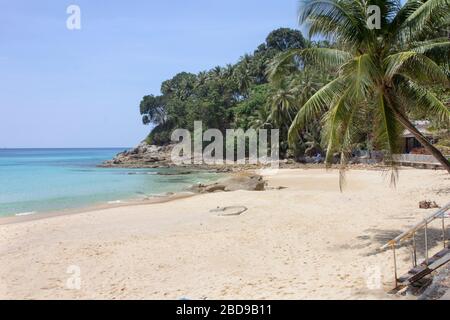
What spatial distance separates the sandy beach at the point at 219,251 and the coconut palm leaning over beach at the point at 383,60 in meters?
2.73

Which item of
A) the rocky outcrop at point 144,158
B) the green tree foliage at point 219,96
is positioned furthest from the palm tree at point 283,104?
the rocky outcrop at point 144,158

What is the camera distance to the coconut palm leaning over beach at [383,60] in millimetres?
8320

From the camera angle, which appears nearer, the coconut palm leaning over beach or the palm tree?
the coconut palm leaning over beach

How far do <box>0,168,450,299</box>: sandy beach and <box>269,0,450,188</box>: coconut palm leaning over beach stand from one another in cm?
273

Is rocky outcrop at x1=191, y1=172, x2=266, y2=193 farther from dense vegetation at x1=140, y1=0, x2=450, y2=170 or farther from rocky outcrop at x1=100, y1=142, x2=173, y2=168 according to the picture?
rocky outcrop at x1=100, y1=142, x2=173, y2=168

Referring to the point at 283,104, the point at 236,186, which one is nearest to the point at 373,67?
the point at 236,186

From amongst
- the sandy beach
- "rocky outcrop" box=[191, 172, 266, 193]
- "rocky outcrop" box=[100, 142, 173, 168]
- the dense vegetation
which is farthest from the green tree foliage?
the dense vegetation

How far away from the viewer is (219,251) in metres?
10.6

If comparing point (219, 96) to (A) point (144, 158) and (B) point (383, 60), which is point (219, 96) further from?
(B) point (383, 60)

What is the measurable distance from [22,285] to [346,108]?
786 cm

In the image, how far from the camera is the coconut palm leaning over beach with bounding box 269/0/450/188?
8320 mm

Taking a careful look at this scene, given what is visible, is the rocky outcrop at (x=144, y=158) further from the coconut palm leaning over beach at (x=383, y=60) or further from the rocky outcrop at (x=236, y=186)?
the coconut palm leaning over beach at (x=383, y=60)
